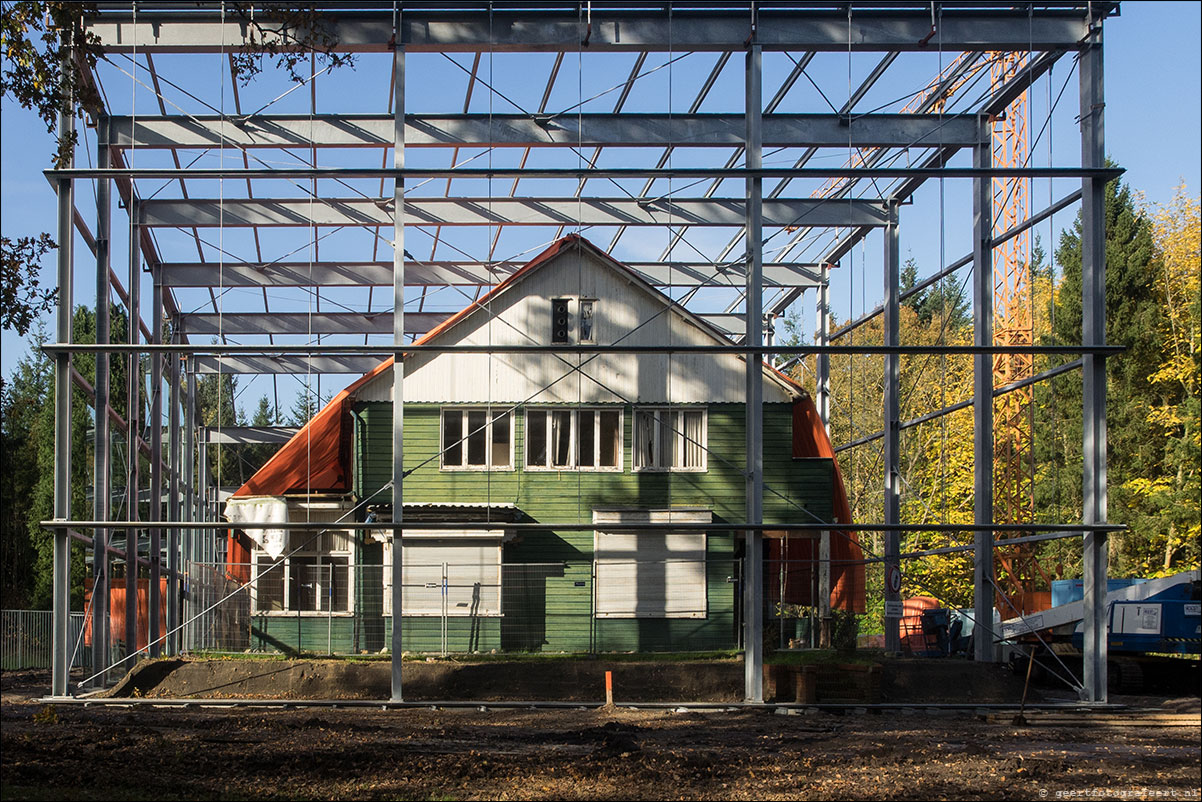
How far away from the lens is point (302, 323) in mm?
35781

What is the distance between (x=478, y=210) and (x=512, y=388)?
13.7 feet

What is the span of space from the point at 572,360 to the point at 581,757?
14.6 m

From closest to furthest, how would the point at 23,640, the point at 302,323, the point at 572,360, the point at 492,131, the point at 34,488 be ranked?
the point at 492,131, the point at 572,360, the point at 302,323, the point at 23,640, the point at 34,488

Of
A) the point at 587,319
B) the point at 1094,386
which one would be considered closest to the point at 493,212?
the point at 587,319

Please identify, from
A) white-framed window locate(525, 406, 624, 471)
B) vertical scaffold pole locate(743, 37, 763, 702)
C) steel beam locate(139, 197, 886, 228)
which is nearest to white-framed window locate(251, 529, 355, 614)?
white-framed window locate(525, 406, 624, 471)

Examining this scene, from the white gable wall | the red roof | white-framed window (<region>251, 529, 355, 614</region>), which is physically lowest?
white-framed window (<region>251, 529, 355, 614</region>)

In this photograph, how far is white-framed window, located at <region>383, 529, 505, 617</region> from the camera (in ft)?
87.8

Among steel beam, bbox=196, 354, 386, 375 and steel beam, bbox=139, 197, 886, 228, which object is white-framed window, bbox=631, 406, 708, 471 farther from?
steel beam, bbox=196, 354, 386, 375

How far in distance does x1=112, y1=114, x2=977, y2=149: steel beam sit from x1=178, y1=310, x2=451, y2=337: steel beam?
11.0m

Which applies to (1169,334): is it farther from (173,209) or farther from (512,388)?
(173,209)

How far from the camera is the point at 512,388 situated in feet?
92.6

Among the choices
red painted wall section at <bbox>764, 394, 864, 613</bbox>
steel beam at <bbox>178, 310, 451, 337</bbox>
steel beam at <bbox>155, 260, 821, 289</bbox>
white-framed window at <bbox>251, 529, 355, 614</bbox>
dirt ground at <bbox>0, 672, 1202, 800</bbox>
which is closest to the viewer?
dirt ground at <bbox>0, 672, 1202, 800</bbox>

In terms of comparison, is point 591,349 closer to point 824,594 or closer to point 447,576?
point 447,576

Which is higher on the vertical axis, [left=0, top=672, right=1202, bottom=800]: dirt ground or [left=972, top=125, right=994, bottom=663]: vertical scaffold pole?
[left=972, top=125, right=994, bottom=663]: vertical scaffold pole
